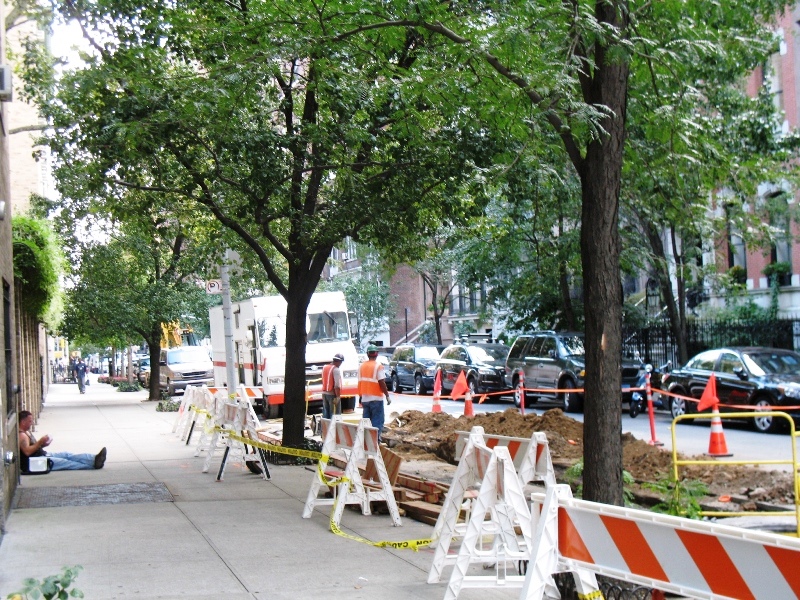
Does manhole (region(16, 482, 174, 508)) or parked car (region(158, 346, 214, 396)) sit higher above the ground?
parked car (region(158, 346, 214, 396))

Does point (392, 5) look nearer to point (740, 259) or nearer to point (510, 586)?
point (510, 586)

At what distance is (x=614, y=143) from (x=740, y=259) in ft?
88.1

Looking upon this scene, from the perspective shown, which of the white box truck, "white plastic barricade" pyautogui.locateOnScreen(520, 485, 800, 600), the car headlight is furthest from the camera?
the white box truck

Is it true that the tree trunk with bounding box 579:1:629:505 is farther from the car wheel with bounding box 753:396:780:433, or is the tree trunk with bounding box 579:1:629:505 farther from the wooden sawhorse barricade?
the car wheel with bounding box 753:396:780:433

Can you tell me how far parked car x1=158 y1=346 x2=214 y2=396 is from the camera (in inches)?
1572

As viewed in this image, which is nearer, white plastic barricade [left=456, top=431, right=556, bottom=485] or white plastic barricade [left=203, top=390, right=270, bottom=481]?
white plastic barricade [left=456, top=431, right=556, bottom=485]

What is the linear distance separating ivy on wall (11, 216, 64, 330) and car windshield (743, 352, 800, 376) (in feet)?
48.3

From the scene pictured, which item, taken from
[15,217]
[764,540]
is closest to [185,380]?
[15,217]

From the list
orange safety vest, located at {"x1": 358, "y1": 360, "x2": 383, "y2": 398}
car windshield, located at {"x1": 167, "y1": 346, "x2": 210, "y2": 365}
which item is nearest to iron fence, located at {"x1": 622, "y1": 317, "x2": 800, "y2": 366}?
orange safety vest, located at {"x1": 358, "y1": 360, "x2": 383, "y2": 398}

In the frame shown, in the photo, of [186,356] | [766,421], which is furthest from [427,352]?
[766,421]

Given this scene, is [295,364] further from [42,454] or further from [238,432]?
[42,454]

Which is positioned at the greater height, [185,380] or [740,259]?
[740,259]

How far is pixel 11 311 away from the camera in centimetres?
1320

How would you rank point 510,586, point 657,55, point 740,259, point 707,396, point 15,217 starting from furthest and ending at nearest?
point 740,259 → point 15,217 → point 707,396 → point 657,55 → point 510,586
